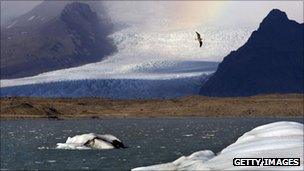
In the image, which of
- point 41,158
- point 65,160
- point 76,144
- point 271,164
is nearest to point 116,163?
point 65,160

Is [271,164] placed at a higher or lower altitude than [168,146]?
higher

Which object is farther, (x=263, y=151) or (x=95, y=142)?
(x=95, y=142)

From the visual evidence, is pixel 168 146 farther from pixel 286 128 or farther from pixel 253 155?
pixel 253 155

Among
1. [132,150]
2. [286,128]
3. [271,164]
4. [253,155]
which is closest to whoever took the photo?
[271,164]

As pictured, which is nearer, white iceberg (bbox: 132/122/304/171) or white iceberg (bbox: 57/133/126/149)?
white iceberg (bbox: 132/122/304/171)

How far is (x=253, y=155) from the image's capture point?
34750 mm

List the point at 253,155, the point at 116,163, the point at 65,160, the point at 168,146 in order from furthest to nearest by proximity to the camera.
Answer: the point at 168,146 < the point at 65,160 < the point at 116,163 < the point at 253,155

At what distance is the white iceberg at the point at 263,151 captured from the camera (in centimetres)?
3347

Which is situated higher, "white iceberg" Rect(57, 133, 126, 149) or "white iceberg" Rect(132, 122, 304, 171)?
"white iceberg" Rect(132, 122, 304, 171)

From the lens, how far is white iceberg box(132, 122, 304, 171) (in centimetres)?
3347

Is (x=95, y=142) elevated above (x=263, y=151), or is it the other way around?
(x=263, y=151)

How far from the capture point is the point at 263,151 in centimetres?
3503

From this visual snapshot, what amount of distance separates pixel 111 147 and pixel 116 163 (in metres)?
17.9

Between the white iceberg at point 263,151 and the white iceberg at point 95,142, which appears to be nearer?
the white iceberg at point 263,151
